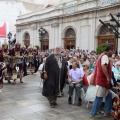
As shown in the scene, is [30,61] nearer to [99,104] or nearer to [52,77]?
[52,77]

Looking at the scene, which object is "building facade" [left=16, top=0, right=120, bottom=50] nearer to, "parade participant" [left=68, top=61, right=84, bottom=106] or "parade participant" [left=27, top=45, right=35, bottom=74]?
"parade participant" [left=27, top=45, right=35, bottom=74]

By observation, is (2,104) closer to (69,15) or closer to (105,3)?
(105,3)

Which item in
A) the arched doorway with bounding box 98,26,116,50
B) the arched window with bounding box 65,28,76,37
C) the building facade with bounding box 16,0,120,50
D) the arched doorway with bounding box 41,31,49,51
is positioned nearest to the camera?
the arched doorway with bounding box 98,26,116,50

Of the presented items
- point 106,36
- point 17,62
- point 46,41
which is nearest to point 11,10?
point 46,41

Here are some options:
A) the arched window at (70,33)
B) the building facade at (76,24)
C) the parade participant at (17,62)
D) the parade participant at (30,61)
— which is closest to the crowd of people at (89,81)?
the parade participant at (17,62)

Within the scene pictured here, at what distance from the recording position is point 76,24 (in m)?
24.4

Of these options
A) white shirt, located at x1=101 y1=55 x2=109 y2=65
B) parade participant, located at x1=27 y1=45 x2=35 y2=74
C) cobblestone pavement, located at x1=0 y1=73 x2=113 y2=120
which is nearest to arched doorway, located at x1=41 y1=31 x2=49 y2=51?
parade participant, located at x1=27 y1=45 x2=35 y2=74

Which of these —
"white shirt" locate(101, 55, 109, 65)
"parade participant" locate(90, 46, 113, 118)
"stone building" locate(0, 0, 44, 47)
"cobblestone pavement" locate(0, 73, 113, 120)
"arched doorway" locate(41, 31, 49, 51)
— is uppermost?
"stone building" locate(0, 0, 44, 47)

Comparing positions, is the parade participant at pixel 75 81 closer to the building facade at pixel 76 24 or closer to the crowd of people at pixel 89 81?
the crowd of people at pixel 89 81

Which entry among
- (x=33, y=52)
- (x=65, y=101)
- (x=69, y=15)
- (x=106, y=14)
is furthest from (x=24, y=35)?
(x=65, y=101)

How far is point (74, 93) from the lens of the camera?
7.08 metres

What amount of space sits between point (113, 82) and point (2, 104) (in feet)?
10.9

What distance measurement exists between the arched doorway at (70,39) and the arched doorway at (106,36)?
13.8 ft

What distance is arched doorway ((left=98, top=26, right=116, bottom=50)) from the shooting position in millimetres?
20572
